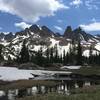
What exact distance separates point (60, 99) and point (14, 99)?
26.3ft

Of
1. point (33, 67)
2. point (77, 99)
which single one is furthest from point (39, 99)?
point (33, 67)

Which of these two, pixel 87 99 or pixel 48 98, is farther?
pixel 48 98

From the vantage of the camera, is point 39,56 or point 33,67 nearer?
point 33,67

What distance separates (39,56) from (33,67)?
3416 centimetres

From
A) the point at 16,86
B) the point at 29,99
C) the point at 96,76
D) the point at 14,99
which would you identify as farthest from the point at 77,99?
the point at 96,76

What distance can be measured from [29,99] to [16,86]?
82.2 feet

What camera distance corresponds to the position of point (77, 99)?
33.2 metres

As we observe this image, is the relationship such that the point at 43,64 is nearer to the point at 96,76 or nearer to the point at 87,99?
the point at 96,76

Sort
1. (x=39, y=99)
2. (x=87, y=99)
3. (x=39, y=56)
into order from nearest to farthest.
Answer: (x=87, y=99) < (x=39, y=99) < (x=39, y=56)

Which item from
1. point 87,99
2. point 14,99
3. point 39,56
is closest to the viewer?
point 87,99

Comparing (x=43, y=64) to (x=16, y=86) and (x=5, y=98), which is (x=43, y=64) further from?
(x=5, y=98)

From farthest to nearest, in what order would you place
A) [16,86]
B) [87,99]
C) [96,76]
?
[96,76]
[16,86]
[87,99]

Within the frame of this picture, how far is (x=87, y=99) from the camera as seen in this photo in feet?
107

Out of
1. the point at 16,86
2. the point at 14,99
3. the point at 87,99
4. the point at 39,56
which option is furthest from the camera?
the point at 39,56
